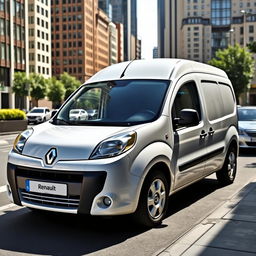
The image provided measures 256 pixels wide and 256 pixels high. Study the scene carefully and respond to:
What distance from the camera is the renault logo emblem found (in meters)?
4.32

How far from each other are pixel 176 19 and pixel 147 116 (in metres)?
177

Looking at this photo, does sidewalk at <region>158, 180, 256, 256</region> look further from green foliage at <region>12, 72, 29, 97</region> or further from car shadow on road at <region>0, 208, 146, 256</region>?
green foliage at <region>12, 72, 29, 97</region>

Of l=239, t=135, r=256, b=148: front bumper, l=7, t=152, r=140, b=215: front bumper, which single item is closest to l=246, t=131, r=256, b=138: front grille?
l=239, t=135, r=256, b=148: front bumper

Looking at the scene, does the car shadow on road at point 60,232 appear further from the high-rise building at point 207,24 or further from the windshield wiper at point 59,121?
the high-rise building at point 207,24

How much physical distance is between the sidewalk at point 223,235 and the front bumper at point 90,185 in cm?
69

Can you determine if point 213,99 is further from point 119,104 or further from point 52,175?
point 52,175

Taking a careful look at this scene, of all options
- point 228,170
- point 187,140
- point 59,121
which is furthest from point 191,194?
point 59,121

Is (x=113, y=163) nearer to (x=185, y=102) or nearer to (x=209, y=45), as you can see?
(x=185, y=102)

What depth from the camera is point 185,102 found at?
18.2 ft

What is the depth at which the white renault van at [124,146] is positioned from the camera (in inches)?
166

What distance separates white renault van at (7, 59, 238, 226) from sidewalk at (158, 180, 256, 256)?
589 millimetres

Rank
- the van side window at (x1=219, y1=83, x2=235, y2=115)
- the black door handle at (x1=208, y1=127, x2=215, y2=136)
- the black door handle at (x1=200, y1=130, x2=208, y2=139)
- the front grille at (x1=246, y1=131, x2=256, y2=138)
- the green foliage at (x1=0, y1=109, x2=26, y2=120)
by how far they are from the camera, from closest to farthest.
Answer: the black door handle at (x1=200, y1=130, x2=208, y2=139), the black door handle at (x1=208, y1=127, x2=215, y2=136), the van side window at (x1=219, y1=83, x2=235, y2=115), the front grille at (x1=246, y1=131, x2=256, y2=138), the green foliage at (x1=0, y1=109, x2=26, y2=120)

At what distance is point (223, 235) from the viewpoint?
165 inches

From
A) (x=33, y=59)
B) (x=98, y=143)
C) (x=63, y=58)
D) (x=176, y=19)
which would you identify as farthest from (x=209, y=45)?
(x=98, y=143)
